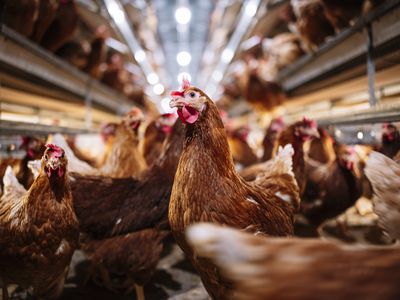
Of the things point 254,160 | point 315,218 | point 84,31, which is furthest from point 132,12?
point 315,218

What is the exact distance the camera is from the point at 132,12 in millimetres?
5668

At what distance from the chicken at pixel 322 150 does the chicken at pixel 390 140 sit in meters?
1.38

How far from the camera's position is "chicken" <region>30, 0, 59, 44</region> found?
2.80 metres

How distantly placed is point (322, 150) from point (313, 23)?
4.79 feet

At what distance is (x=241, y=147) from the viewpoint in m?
3.90

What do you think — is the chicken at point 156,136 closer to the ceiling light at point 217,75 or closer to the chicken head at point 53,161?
the chicken head at point 53,161

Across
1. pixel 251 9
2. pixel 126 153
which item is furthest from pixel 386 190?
pixel 251 9

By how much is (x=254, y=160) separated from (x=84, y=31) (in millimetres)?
4487

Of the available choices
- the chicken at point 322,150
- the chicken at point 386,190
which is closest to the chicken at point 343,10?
the chicken at point 322,150

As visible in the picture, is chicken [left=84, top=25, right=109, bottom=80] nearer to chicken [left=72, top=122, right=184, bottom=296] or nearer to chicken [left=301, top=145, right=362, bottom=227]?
chicken [left=72, top=122, right=184, bottom=296]

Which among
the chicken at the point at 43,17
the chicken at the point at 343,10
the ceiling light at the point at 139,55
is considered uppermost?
the ceiling light at the point at 139,55

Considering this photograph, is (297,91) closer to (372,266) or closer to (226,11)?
(226,11)

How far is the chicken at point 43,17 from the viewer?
2805 mm

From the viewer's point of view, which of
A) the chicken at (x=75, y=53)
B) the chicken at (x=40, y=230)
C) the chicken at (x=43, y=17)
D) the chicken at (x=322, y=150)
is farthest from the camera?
the chicken at (x=75, y=53)
